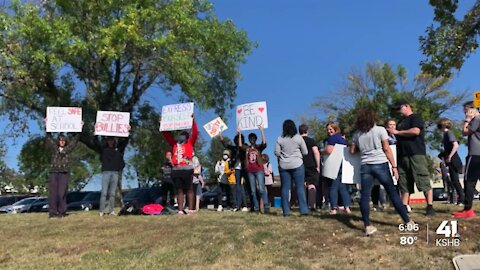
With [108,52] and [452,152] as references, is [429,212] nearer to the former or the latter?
[452,152]

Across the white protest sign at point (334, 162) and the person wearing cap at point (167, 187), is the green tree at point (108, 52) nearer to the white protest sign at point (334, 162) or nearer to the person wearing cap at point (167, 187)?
the person wearing cap at point (167, 187)

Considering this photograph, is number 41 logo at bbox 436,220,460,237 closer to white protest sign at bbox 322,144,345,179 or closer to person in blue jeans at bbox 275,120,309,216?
white protest sign at bbox 322,144,345,179

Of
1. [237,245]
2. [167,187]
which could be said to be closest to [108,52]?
[167,187]

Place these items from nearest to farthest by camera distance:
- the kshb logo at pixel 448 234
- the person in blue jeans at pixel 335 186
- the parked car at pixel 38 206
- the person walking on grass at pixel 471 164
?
the kshb logo at pixel 448 234 → the person walking on grass at pixel 471 164 → the person in blue jeans at pixel 335 186 → the parked car at pixel 38 206

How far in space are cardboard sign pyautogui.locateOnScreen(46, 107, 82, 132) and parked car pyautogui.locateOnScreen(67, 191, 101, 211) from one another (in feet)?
48.1

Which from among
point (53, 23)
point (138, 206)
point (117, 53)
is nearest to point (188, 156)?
point (138, 206)

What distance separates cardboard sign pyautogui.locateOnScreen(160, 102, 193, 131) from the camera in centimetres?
1208

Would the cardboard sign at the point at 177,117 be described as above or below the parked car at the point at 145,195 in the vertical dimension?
above

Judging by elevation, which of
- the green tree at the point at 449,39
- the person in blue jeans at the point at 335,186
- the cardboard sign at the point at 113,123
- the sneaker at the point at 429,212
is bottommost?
the sneaker at the point at 429,212

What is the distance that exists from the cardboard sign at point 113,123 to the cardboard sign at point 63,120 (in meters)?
0.51

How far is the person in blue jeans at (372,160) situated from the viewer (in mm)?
7043

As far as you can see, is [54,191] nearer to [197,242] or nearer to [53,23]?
[197,242]

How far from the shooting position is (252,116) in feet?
36.7

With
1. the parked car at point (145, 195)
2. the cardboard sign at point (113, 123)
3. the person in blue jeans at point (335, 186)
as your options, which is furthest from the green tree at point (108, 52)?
the person in blue jeans at point (335, 186)
